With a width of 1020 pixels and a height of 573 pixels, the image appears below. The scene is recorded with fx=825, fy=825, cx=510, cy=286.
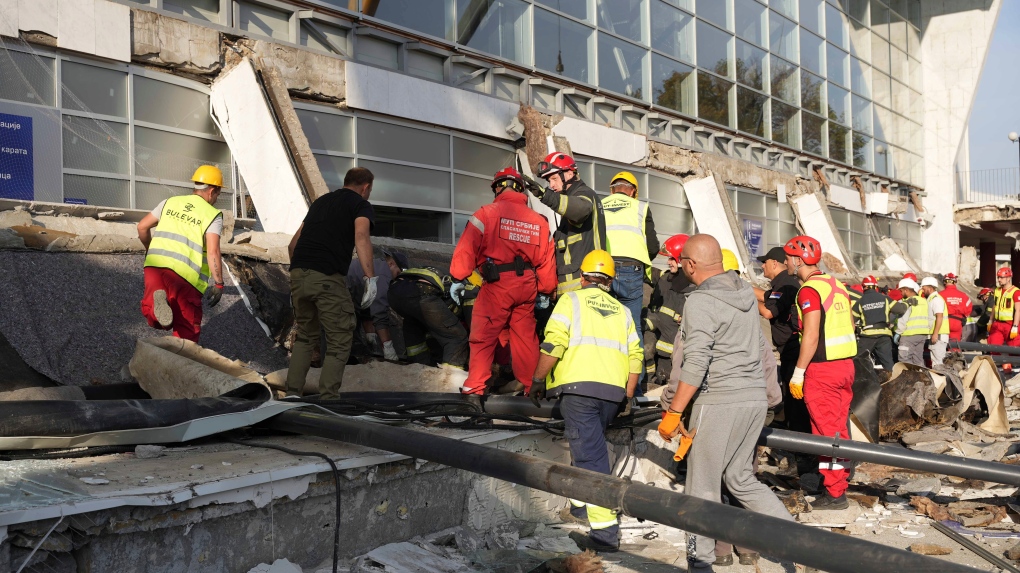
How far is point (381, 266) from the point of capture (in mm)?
7918

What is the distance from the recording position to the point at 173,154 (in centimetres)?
1023

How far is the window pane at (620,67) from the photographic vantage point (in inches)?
661

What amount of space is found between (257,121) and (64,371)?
506 cm

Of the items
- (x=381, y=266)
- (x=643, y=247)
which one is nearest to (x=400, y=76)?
(x=381, y=266)

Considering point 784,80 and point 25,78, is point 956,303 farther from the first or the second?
point 25,78

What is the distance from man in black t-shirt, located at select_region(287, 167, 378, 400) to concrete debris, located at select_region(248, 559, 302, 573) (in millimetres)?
1766

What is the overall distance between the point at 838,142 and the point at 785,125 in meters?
3.70

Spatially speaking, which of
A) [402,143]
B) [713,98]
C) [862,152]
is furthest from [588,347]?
[862,152]

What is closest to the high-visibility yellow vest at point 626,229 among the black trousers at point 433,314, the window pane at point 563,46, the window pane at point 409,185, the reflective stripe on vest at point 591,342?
the black trousers at point 433,314

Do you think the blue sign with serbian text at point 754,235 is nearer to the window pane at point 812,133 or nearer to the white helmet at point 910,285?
the window pane at point 812,133

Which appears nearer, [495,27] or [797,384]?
[797,384]

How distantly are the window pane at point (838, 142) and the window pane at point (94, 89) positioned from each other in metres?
21.5

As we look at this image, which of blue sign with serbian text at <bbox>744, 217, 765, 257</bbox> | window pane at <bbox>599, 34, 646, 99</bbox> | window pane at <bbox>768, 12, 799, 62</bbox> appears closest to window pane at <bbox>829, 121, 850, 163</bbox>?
window pane at <bbox>768, 12, 799, 62</bbox>

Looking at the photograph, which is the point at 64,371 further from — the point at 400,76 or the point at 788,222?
the point at 788,222
